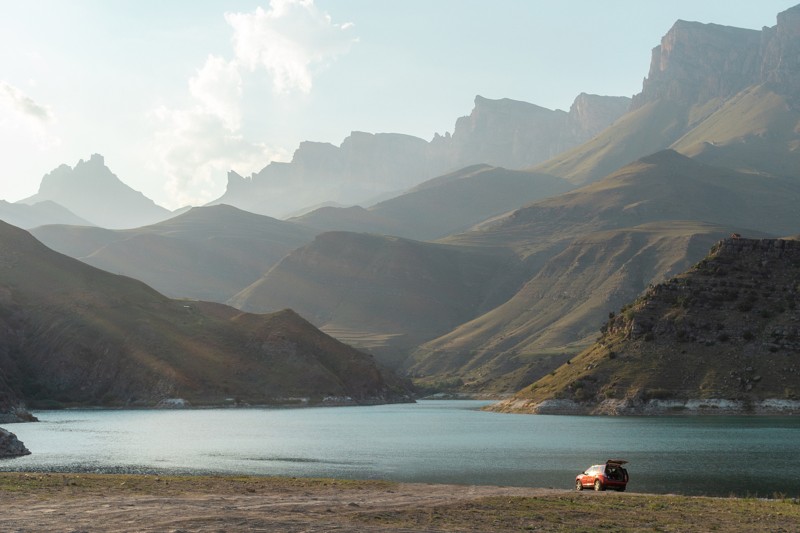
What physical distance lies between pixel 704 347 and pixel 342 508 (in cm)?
13195

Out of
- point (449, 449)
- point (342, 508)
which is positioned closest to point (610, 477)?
point (342, 508)

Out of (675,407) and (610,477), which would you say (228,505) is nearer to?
(610,477)

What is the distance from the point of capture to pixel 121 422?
15338cm

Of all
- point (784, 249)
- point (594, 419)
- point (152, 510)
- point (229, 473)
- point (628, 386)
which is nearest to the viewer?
point (152, 510)

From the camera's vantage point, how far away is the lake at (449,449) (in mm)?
71375

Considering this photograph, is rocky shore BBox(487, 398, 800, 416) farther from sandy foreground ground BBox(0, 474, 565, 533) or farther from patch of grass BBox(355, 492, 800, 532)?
patch of grass BBox(355, 492, 800, 532)

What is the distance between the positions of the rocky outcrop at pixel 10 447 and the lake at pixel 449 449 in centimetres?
168

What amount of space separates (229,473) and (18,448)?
28286mm

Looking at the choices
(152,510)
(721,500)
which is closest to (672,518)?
(721,500)

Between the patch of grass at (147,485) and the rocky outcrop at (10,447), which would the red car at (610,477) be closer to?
the patch of grass at (147,485)

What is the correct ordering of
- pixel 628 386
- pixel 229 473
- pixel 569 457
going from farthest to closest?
pixel 628 386 < pixel 569 457 < pixel 229 473

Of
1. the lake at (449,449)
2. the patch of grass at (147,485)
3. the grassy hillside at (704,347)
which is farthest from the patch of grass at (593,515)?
the grassy hillside at (704,347)

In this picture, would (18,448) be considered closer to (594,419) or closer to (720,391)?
(594,419)

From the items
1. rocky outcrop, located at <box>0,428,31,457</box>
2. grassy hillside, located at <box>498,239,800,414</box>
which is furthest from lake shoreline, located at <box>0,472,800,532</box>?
grassy hillside, located at <box>498,239,800,414</box>
